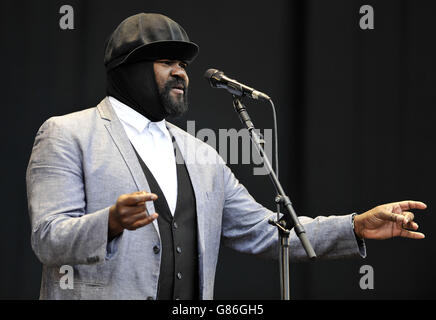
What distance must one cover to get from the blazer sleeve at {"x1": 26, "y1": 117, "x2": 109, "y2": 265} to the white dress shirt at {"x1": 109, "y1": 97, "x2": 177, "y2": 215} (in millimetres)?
237

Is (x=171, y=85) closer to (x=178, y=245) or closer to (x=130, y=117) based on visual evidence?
(x=130, y=117)

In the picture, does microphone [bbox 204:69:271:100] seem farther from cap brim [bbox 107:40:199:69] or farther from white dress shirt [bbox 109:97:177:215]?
white dress shirt [bbox 109:97:177:215]

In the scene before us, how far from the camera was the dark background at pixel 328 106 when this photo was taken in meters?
3.36

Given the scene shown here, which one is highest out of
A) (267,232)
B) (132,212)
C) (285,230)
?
(132,212)

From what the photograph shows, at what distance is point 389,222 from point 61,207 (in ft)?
3.57

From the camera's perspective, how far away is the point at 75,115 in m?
2.24

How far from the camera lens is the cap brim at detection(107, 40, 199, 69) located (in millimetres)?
2279

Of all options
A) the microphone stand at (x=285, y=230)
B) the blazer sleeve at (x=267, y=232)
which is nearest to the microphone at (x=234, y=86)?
the microphone stand at (x=285, y=230)

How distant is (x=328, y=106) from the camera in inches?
135

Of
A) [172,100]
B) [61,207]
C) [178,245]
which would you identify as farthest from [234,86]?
[61,207]

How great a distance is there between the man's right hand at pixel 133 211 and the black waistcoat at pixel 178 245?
37 cm

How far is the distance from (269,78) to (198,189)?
4.42ft

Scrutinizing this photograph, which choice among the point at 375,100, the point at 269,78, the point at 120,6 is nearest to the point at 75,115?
the point at 120,6

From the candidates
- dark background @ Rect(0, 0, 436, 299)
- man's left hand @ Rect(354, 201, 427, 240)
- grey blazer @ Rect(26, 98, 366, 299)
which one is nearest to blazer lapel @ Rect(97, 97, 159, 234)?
grey blazer @ Rect(26, 98, 366, 299)
